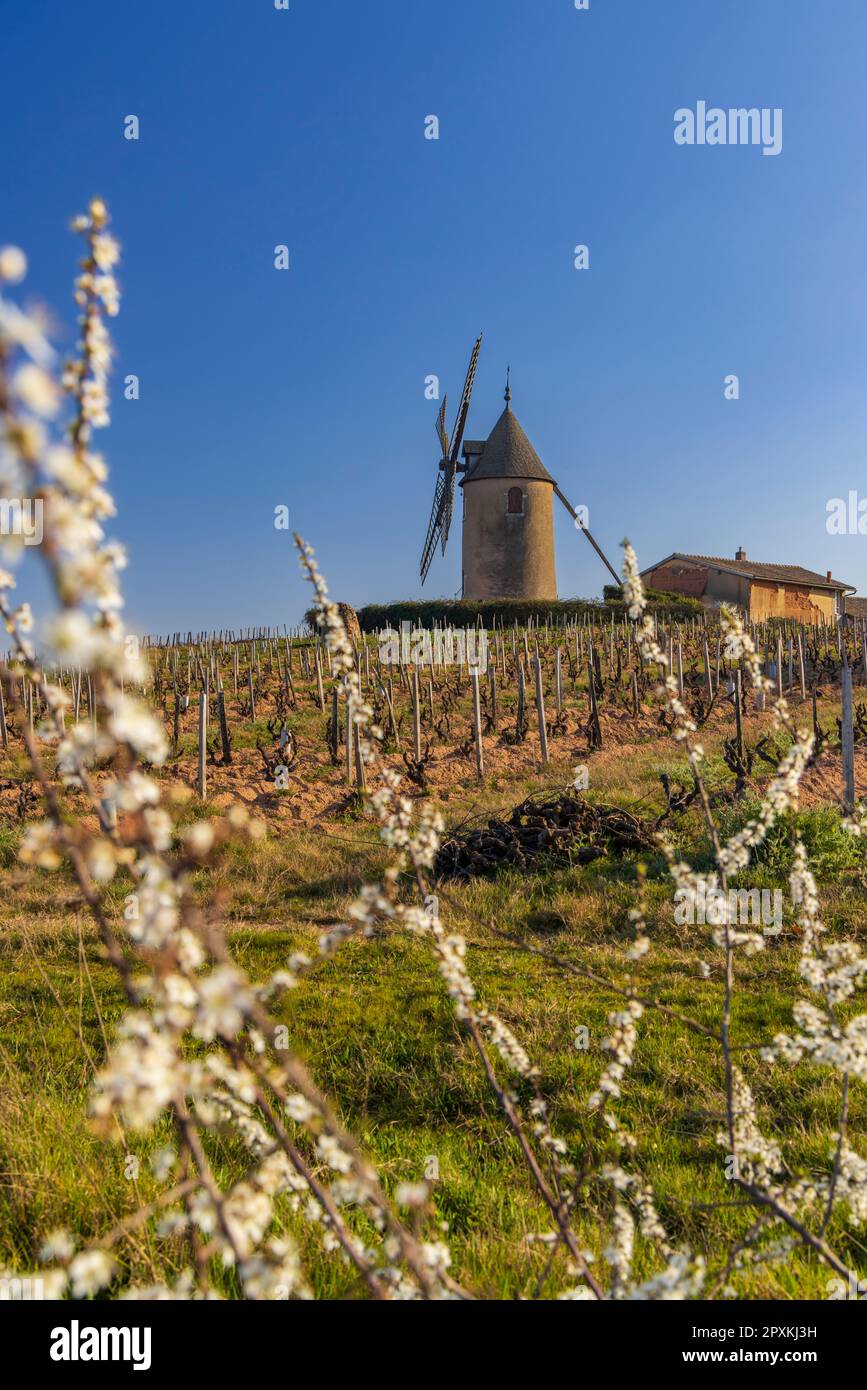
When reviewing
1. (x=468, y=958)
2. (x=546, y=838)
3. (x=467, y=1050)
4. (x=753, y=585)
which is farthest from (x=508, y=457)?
(x=467, y=1050)

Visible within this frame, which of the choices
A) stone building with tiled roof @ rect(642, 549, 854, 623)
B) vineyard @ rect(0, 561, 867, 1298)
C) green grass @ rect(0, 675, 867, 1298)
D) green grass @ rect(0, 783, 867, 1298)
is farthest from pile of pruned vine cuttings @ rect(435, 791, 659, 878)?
stone building with tiled roof @ rect(642, 549, 854, 623)

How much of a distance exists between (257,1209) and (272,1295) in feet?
2.00

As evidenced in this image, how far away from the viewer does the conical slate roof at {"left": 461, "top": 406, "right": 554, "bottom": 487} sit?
4594cm

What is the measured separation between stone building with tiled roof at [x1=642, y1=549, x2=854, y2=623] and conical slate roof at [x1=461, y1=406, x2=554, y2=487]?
916 centimetres

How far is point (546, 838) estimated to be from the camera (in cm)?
1022

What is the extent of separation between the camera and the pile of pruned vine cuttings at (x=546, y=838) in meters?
10.0

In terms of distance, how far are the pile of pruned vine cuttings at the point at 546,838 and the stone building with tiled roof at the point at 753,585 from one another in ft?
114

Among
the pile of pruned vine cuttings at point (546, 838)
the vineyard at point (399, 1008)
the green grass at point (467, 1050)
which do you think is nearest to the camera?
the vineyard at point (399, 1008)

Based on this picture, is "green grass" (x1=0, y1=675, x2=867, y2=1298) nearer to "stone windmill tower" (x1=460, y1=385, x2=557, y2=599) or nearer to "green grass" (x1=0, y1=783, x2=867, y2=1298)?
"green grass" (x1=0, y1=783, x2=867, y2=1298)

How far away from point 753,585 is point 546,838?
1489 inches

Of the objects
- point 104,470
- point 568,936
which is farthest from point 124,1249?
point 568,936

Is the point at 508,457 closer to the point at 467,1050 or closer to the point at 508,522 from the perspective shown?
the point at 508,522

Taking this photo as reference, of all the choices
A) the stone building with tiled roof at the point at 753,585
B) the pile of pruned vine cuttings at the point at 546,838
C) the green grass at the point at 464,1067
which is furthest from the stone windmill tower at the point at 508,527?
the green grass at the point at 464,1067

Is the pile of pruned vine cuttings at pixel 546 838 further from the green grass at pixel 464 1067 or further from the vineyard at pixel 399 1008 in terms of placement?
the green grass at pixel 464 1067
